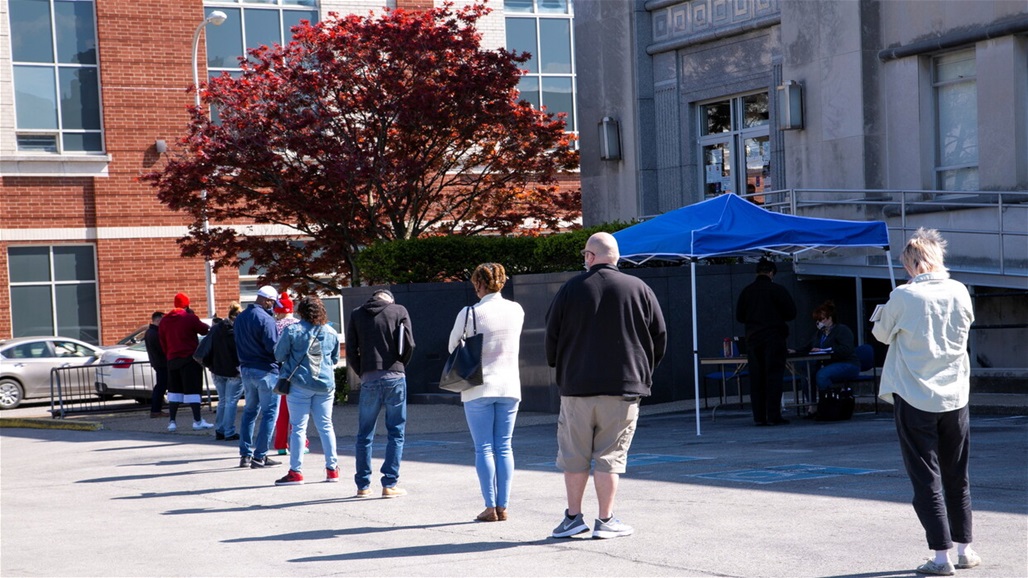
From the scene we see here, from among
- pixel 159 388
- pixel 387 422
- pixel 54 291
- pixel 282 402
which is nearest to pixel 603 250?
pixel 387 422

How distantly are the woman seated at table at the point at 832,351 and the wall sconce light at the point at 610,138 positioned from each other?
9.02m

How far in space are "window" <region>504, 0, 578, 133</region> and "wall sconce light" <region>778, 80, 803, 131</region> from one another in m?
14.6

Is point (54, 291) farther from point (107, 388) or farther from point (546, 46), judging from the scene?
point (546, 46)

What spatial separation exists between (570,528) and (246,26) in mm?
26675

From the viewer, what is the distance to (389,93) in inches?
882

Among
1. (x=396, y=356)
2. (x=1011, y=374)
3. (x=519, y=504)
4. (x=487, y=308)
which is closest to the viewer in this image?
(x=487, y=308)

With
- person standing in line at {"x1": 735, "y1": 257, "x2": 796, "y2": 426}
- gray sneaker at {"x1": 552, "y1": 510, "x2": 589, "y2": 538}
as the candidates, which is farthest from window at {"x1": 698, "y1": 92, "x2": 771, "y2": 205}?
gray sneaker at {"x1": 552, "y1": 510, "x2": 589, "y2": 538}

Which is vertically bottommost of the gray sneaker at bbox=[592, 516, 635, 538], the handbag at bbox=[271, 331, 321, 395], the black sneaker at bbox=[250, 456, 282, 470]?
the black sneaker at bbox=[250, 456, 282, 470]

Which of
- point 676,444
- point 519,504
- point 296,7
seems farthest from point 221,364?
point 296,7

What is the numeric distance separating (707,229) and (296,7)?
20582 mm

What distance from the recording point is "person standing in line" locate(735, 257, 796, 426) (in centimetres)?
1473

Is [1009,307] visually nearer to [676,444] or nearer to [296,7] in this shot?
[676,444]

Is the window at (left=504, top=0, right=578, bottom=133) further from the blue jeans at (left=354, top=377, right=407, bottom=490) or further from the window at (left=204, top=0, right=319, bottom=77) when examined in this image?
the blue jeans at (left=354, top=377, right=407, bottom=490)

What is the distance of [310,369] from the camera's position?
1141 cm
